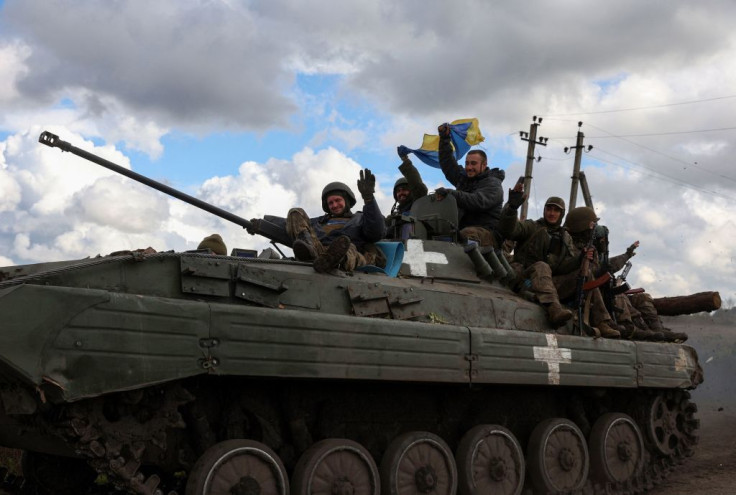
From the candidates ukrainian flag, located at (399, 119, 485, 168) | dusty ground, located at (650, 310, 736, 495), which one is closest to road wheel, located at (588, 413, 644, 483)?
dusty ground, located at (650, 310, 736, 495)

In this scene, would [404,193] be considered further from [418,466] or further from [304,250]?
[418,466]

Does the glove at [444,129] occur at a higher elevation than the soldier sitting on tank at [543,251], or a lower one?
higher

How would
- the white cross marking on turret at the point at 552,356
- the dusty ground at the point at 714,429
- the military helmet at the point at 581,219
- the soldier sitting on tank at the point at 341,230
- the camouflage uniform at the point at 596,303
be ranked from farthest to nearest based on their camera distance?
the military helmet at the point at 581,219
the dusty ground at the point at 714,429
the camouflage uniform at the point at 596,303
the white cross marking on turret at the point at 552,356
the soldier sitting on tank at the point at 341,230

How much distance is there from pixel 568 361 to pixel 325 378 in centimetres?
311

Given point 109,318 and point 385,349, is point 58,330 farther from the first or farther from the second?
point 385,349

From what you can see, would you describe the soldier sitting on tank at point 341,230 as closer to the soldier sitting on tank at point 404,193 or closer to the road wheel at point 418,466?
the soldier sitting on tank at point 404,193

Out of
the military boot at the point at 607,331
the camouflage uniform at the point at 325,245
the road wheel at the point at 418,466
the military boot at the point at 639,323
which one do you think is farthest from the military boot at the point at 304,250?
the military boot at the point at 639,323

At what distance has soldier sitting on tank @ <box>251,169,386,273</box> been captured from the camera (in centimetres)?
758

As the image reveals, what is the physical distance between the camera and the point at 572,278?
10000 millimetres

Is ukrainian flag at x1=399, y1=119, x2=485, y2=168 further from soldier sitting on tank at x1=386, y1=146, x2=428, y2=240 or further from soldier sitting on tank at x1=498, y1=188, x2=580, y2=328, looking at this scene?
soldier sitting on tank at x1=498, y1=188, x2=580, y2=328

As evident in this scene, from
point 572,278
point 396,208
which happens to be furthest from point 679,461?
point 396,208

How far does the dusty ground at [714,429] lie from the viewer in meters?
10.3

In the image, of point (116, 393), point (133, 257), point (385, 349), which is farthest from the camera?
point (385, 349)

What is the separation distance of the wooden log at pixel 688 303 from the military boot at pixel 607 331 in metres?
2.11
